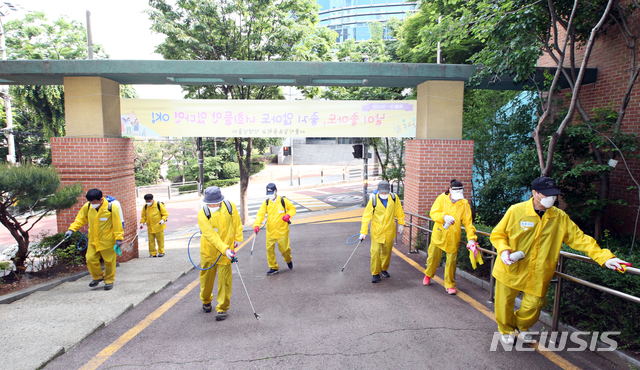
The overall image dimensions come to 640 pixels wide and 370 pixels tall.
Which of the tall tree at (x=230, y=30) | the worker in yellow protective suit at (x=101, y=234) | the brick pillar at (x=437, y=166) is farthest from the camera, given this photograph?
the tall tree at (x=230, y=30)

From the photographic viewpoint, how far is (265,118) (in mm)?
7996

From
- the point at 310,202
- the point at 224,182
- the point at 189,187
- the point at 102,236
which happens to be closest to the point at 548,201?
the point at 102,236

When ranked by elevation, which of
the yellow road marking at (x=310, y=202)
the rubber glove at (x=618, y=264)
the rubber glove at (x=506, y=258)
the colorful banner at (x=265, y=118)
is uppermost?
the colorful banner at (x=265, y=118)

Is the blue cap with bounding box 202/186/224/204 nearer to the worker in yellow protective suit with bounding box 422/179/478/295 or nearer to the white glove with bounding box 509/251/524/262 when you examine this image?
the worker in yellow protective suit with bounding box 422/179/478/295

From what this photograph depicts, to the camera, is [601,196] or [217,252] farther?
[601,196]

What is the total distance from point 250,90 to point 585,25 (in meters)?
10.7

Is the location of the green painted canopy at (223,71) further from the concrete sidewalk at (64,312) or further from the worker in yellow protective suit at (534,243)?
the worker in yellow protective suit at (534,243)

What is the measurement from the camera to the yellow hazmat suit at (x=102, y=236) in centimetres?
575

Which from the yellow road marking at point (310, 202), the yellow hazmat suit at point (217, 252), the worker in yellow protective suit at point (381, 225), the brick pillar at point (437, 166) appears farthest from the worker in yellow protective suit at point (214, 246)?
the yellow road marking at point (310, 202)

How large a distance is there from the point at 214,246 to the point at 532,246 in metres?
3.75

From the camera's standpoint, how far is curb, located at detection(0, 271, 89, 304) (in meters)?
5.12

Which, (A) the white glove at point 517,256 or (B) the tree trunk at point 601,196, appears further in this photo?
(B) the tree trunk at point 601,196

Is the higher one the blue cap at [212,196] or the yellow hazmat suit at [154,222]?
the blue cap at [212,196]

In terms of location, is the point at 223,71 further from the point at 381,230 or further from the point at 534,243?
the point at 534,243
